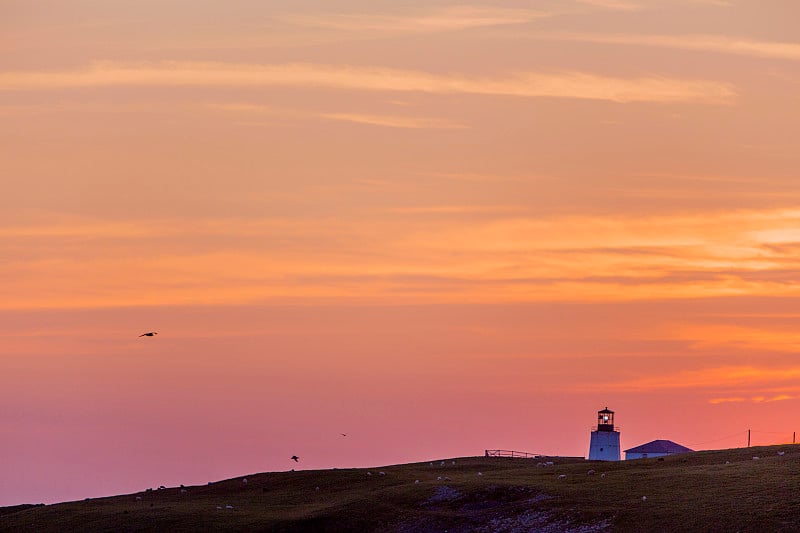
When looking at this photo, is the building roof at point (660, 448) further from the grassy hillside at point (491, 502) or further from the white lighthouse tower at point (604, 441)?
the grassy hillside at point (491, 502)

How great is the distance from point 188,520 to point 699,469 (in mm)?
39774

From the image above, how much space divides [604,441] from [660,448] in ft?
53.2

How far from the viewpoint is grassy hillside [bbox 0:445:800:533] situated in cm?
8750

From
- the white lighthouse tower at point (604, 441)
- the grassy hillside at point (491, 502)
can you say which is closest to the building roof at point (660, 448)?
the white lighthouse tower at point (604, 441)

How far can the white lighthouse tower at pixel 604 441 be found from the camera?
163 meters

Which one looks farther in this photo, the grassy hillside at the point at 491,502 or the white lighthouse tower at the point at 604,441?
the white lighthouse tower at the point at 604,441

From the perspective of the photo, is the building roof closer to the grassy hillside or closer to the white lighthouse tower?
the white lighthouse tower

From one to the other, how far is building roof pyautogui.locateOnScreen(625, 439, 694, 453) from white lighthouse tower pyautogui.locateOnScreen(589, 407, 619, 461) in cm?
1377

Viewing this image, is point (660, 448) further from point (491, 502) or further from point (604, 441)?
point (491, 502)

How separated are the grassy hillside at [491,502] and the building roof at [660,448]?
167ft

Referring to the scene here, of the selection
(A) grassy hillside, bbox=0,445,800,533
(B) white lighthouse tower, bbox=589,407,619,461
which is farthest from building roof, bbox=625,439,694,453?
(A) grassy hillside, bbox=0,445,800,533

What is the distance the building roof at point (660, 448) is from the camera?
17625cm

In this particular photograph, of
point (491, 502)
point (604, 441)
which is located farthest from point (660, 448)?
point (491, 502)

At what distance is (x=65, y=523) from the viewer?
361 feet
